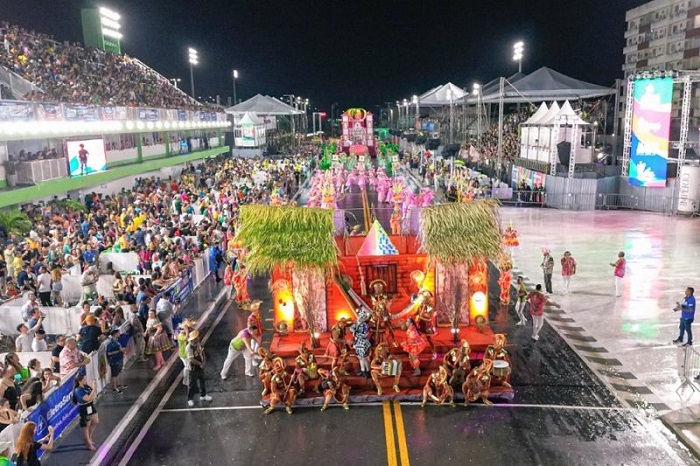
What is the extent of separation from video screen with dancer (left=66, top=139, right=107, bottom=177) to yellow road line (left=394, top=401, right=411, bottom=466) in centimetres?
2188

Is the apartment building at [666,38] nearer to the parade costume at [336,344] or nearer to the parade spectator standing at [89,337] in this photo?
the parade costume at [336,344]

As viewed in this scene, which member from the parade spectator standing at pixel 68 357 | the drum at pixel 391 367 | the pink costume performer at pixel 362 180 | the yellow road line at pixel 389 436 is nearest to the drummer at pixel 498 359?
the drum at pixel 391 367

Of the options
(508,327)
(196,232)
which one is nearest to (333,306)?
(508,327)

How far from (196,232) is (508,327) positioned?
11674 mm

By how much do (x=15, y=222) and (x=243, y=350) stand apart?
14625mm

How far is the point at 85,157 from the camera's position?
27.4 m

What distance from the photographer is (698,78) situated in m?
26.0

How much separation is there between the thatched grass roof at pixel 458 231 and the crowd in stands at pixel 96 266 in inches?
235

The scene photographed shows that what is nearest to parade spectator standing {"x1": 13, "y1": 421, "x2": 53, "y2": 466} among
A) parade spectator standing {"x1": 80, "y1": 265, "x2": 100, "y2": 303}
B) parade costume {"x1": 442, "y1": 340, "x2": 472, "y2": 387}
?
parade costume {"x1": 442, "y1": 340, "x2": 472, "y2": 387}

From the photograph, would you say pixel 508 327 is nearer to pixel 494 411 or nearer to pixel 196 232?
pixel 494 411

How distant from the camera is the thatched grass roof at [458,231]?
445 inches

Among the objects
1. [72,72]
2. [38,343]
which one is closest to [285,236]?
[38,343]

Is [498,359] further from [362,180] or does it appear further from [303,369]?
[362,180]

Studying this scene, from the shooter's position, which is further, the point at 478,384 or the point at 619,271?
the point at 619,271
